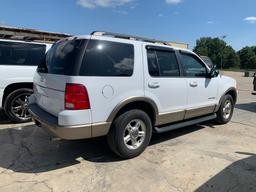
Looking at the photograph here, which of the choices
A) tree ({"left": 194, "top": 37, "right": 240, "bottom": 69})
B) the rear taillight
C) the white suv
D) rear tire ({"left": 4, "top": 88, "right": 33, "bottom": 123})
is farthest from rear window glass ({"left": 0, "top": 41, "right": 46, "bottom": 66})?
tree ({"left": 194, "top": 37, "right": 240, "bottom": 69})

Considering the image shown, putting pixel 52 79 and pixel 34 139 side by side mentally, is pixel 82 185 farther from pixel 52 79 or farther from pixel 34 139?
pixel 34 139

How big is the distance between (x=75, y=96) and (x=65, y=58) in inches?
25.9

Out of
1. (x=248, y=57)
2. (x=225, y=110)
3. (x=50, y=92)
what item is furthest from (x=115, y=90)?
(x=248, y=57)

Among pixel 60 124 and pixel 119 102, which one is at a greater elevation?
pixel 119 102

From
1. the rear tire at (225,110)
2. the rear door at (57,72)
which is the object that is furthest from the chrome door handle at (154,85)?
the rear tire at (225,110)

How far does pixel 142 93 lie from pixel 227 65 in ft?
333

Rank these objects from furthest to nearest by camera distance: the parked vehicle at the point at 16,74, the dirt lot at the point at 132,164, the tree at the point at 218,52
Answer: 1. the tree at the point at 218,52
2. the parked vehicle at the point at 16,74
3. the dirt lot at the point at 132,164

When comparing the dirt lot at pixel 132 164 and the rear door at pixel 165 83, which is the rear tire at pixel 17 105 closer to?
the dirt lot at pixel 132 164

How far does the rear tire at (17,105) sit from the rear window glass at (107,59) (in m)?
3.04

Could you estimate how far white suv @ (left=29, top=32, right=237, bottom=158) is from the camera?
3.52m

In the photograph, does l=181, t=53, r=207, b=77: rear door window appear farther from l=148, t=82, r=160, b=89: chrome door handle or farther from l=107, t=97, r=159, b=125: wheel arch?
l=107, t=97, r=159, b=125: wheel arch

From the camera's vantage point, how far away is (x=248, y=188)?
3.33 m

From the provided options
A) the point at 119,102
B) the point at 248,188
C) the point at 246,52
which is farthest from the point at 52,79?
the point at 246,52

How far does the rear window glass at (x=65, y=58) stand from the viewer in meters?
3.53
